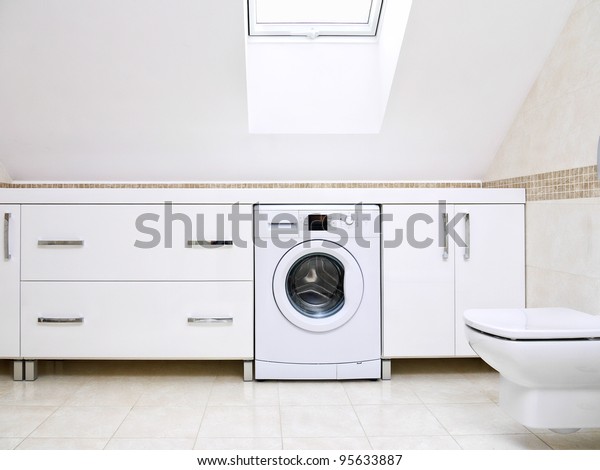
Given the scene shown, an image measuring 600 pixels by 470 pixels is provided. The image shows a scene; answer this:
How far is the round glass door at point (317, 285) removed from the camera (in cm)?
253

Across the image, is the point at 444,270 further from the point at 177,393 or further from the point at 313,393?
the point at 177,393

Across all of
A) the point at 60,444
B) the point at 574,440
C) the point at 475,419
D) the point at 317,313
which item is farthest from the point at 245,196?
the point at 574,440

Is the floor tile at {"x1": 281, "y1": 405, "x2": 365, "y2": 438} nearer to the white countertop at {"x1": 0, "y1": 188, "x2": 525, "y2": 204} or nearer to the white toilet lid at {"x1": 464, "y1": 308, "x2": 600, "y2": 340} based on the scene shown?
the white toilet lid at {"x1": 464, "y1": 308, "x2": 600, "y2": 340}

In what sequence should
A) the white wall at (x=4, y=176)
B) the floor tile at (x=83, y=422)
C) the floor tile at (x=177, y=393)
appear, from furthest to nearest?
the white wall at (x=4, y=176) → the floor tile at (x=177, y=393) → the floor tile at (x=83, y=422)

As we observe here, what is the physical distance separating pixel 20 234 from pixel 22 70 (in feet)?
2.54

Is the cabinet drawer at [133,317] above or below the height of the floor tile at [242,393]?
above

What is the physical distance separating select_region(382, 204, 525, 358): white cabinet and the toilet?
0.65 meters

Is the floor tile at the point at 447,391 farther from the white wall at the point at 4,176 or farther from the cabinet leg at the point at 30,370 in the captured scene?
the white wall at the point at 4,176

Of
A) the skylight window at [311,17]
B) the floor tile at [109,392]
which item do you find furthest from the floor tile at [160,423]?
the skylight window at [311,17]

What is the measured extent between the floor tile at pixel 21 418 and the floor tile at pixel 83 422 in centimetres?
3

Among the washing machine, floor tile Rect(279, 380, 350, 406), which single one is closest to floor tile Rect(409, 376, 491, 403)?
the washing machine

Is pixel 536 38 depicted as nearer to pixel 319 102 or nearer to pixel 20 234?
pixel 319 102

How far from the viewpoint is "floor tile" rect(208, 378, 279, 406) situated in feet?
7.37
